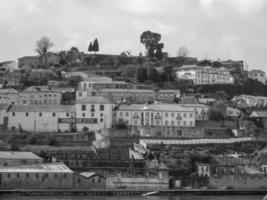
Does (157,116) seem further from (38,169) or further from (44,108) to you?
(38,169)

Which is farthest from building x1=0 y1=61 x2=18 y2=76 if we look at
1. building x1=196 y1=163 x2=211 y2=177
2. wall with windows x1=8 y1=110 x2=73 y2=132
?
building x1=196 y1=163 x2=211 y2=177

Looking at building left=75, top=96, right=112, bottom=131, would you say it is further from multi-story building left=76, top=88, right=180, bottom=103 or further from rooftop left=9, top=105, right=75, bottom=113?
multi-story building left=76, top=88, right=180, bottom=103

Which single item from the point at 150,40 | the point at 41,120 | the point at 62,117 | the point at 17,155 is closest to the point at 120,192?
the point at 17,155

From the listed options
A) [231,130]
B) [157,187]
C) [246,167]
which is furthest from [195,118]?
[157,187]

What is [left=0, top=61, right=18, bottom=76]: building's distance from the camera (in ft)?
297

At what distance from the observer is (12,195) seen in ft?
151

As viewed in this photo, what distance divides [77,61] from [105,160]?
4287 centimetres

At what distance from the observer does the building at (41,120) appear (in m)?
65.1

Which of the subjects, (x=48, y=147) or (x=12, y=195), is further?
(x=48, y=147)

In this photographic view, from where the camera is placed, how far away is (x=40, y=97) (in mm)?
74188

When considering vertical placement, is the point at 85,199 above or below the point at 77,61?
below

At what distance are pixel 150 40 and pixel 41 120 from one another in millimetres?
35900

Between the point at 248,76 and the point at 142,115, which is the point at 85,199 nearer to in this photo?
the point at 142,115

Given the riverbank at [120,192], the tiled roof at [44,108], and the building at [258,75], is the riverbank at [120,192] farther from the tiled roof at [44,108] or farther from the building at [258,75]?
the building at [258,75]
